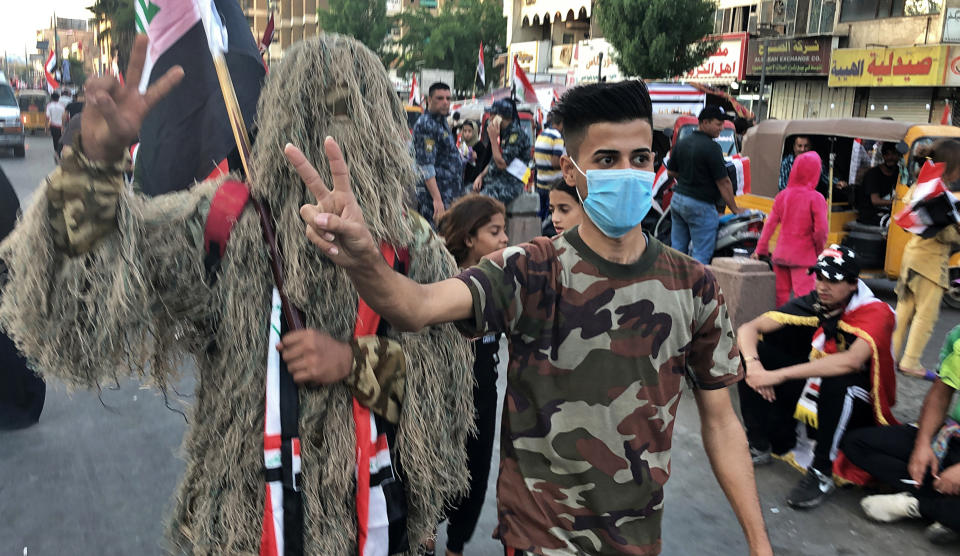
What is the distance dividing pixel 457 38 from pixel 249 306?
157ft

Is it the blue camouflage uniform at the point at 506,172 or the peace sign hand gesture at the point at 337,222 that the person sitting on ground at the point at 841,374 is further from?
the blue camouflage uniform at the point at 506,172

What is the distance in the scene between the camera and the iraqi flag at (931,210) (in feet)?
19.2

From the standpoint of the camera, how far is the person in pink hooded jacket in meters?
6.52

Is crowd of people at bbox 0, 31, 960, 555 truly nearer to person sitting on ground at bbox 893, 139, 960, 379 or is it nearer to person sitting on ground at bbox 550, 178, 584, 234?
person sitting on ground at bbox 550, 178, 584, 234

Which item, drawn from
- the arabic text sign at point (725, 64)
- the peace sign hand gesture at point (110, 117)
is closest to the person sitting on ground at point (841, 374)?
the peace sign hand gesture at point (110, 117)

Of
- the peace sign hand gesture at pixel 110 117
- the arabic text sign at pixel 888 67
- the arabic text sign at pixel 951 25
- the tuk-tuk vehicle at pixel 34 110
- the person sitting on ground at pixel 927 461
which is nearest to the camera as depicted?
the peace sign hand gesture at pixel 110 117

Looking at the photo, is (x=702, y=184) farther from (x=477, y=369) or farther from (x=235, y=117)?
(x=235, y=117)

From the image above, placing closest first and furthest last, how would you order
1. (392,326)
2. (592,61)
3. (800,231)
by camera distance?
(392,326) < (800,231) < (592,61)

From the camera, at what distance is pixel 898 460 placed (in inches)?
156

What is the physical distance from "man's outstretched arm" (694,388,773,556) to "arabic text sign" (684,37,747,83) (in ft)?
96.7

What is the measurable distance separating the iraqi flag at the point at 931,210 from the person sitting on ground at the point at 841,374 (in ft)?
6.36

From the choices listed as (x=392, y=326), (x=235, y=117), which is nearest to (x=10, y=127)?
(x=235, y=117)

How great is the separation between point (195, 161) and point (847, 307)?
11.6ft

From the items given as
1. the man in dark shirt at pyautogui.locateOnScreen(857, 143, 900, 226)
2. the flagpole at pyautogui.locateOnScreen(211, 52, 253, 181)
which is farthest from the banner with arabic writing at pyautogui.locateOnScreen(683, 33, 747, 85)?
the flagpole at pyautogui.locateOnScreen(211, 52, 253, 181)
